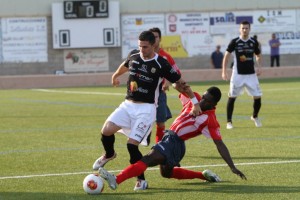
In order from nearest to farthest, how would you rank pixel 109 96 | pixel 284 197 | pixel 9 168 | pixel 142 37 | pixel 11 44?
pixel 284 197 < pixel 142 37 < pixel 9 168 < pixel 109 96 < pixel 11 44

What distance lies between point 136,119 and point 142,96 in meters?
0.29

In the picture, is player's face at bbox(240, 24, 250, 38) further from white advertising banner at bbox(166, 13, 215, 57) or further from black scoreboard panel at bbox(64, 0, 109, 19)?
white advertising banner at bbox(166, 13, 215, 57)

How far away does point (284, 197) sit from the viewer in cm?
991

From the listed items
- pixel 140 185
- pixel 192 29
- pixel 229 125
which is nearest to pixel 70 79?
pixel 192 29

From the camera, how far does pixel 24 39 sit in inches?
1984

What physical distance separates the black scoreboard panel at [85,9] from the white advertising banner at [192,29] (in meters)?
3.83

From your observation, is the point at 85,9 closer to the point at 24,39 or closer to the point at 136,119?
the point at 24,39

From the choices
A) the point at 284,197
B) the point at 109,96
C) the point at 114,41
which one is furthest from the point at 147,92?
the point at 114,41

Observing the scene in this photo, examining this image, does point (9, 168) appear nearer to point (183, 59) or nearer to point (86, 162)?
point (86, 162)

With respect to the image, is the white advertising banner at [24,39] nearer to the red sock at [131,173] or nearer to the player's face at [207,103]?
the player's face at [207,103]

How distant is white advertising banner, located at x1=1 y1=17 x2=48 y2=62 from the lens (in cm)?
5003

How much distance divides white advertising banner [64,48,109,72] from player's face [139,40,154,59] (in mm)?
39618

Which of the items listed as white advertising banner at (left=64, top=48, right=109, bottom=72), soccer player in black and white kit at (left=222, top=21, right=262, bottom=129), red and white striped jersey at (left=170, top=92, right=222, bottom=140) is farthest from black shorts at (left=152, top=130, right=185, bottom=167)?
white advertising banner at (left=64, top=48, right=109, bottom=72)

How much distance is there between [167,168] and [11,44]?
132 feet
